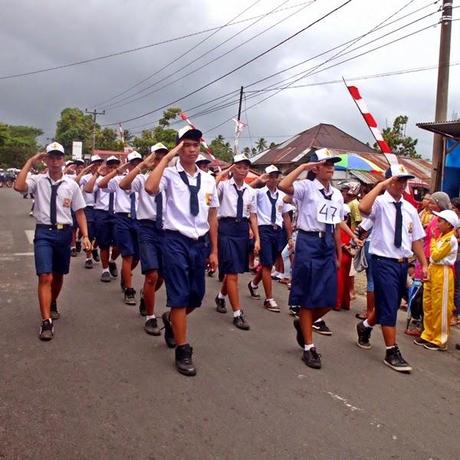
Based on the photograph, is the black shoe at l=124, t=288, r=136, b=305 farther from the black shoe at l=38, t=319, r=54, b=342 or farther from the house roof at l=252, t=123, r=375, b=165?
the house roof at l=252, t=123, r=375, b=165

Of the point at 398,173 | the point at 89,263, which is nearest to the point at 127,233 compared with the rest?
the point at 89,263

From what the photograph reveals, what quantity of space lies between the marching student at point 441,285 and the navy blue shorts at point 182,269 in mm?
2920

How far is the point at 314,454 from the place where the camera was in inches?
118

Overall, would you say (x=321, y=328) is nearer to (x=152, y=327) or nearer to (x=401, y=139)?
(x=152, y=327)

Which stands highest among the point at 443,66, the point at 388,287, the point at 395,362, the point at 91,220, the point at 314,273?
the point at 443,66

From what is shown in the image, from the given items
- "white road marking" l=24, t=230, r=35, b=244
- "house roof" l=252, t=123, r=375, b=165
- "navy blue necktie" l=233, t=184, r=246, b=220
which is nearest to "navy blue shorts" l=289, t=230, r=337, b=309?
"navy blue necktie" l=233, t=184, r=246, b=220

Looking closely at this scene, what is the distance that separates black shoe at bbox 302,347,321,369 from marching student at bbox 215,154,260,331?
1.39m

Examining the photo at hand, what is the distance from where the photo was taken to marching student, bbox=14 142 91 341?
489 centimetres

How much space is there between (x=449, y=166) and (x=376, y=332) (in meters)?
6.26

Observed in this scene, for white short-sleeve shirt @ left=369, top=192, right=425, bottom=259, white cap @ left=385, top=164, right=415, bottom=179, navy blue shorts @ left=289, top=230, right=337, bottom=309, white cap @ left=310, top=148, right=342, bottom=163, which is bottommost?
navy blue shorts @ left=289, top=230, right=337, bottom=309

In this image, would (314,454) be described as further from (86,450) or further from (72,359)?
(72,359)

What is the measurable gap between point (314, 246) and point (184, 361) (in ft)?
5.40

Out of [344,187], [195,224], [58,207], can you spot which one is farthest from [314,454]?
[344,187]

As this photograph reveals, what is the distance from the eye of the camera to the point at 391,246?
15.7ft
